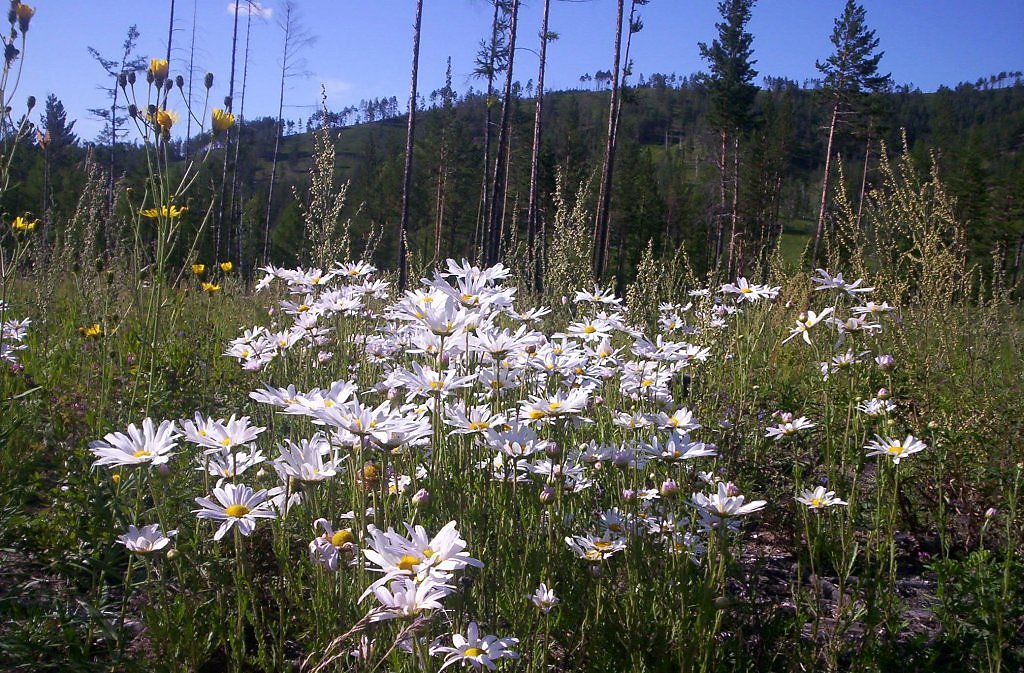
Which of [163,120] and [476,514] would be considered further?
[163,120]

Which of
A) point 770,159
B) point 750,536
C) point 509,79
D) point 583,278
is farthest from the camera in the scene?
point 770,159

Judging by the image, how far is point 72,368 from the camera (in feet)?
10.7

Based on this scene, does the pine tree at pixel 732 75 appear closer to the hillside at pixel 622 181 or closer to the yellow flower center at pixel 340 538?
the hillside at pixel 622 181

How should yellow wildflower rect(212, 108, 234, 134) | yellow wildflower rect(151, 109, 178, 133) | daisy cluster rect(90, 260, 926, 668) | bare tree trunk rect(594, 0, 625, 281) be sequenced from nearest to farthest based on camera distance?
daisy cluster rect(90, 260, 926, 668) → yellow wildflower rect(151, 109, 178, 133) → yellow wildflower rect(212, 108, 234, 134) → bare tree trunk rect(594, 0, 625, 281)

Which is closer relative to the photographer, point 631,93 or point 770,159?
point 631,93

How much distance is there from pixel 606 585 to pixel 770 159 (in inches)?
1374

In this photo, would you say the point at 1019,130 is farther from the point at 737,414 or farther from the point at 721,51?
the point at 737,414

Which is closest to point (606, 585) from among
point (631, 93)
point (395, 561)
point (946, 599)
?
point (395, 561)

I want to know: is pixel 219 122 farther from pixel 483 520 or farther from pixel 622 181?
pixel 622 181

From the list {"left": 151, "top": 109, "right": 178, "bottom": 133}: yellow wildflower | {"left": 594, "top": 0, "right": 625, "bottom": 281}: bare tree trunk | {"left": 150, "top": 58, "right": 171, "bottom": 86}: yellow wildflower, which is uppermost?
{"left": 594, "top": 0, "right": 625, "bottom": 281}: bare tree trunk

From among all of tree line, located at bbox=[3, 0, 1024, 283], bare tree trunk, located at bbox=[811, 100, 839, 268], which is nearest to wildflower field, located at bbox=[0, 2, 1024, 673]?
tree line, located at bbox=[3, 0, 1024, 283]

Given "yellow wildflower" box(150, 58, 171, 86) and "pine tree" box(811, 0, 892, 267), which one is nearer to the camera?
"yellow wildflower" box(150, 58, 171, 86)

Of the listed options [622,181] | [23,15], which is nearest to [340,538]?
[23,15]

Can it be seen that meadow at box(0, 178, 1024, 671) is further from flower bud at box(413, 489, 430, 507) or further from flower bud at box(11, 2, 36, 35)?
flower bud at box(11, 2, 36, 35)
